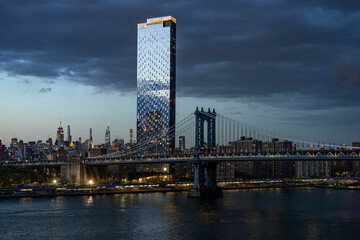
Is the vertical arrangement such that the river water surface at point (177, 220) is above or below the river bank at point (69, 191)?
below

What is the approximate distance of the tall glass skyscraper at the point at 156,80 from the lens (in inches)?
7028

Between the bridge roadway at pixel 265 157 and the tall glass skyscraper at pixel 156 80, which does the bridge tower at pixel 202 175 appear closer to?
the bridge roadway at pixel 265 157

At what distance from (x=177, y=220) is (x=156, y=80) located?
127 m

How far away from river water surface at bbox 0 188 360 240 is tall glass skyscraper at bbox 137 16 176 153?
10172 centimetres

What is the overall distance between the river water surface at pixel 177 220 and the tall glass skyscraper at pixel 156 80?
102 meters

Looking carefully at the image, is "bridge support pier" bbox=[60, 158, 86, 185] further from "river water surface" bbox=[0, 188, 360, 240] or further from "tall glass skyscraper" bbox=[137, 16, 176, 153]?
"tall glass skyscraper" bbox=[137, 16, 176, 153]

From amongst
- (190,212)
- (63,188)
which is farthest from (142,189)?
(190,212)

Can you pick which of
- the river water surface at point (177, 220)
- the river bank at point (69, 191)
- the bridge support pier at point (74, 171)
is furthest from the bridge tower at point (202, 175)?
the bridge support pier at point (74, 171)

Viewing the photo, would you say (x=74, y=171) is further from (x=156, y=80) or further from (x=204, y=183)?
(x=156, y=80)

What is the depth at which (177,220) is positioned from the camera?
189 feet

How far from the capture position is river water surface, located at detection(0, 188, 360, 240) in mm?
48781

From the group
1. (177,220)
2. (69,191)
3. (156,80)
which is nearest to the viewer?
(177,220)

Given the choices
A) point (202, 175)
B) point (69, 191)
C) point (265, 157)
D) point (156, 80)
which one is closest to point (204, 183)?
point (202, 175)

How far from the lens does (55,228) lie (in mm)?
52688
